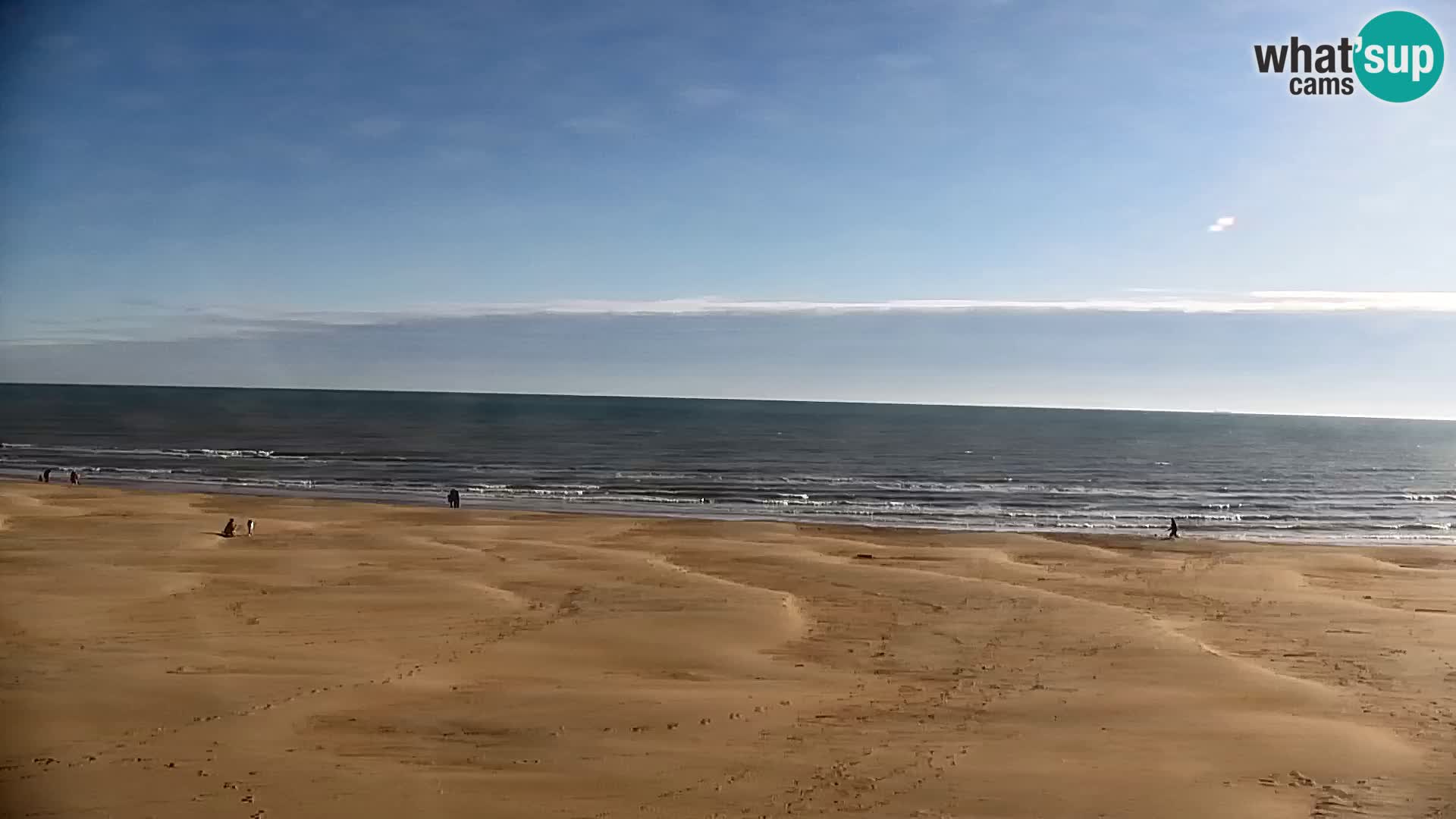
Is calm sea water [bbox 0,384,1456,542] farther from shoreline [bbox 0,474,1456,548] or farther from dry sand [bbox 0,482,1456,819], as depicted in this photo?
dry sand [bbox 0,482,1456,819]

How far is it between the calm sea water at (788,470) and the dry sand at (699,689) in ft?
66.0

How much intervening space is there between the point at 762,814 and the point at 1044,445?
108425mm

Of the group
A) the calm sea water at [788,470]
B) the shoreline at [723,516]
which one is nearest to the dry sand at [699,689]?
the shoreline at [723,516]

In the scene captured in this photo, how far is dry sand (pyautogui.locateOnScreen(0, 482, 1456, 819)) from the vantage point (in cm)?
984

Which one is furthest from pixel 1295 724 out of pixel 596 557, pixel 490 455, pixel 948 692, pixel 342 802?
pixel 490 455

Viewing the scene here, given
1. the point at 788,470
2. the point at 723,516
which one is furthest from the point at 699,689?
the point at 788,470

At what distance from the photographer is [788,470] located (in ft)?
236

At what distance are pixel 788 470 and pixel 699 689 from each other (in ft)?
191

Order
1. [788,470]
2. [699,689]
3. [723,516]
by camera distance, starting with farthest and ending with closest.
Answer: [788,470] < [723,516] < [699,689]

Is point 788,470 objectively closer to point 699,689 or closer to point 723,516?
point 723,516

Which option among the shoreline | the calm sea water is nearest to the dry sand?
the shoreline

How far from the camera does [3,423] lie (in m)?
101

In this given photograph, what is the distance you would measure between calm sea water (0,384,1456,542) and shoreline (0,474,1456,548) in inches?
13.8

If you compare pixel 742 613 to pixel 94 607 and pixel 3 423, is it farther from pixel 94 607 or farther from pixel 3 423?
pixel 3 423
